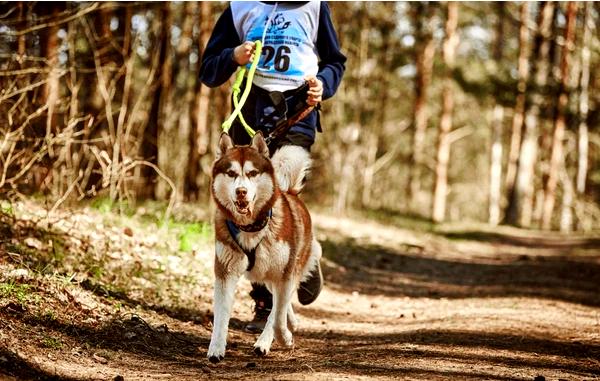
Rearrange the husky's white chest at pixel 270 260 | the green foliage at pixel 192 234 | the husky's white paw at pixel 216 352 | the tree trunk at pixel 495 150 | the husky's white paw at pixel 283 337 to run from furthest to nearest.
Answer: the tree trunk at pixel 495 150
the green foliage at pixel 192 234
the husky's white paw at pixel 283 337
the husky's white chest at pixel 270 260
the husky's white paw at pixel 216 352

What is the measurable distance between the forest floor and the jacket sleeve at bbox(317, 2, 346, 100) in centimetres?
195

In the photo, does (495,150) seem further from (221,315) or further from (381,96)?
(221,315)

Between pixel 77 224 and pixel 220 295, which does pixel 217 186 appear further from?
pixel 77 224

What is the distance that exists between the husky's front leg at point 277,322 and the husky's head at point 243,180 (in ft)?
1.78

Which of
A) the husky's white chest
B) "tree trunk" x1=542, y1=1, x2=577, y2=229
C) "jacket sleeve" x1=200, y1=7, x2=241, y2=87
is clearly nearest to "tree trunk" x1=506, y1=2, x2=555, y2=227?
"tree trunk" x1=542, y1=1, x2=577, y2=229

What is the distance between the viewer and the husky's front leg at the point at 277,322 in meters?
4.41

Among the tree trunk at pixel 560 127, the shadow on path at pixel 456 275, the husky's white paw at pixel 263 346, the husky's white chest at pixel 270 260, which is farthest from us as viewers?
the tree trunk at pixel 560 127

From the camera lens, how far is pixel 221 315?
4219 mm

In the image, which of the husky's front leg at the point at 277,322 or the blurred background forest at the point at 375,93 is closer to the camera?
the husky's front leg at the point at 277,322

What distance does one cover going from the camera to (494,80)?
23.1 meters

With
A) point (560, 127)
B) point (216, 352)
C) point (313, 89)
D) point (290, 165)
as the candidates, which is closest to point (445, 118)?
point (560, 127)

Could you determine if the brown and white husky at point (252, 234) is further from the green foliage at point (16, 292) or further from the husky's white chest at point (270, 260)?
the green foliage at point (16, 292)

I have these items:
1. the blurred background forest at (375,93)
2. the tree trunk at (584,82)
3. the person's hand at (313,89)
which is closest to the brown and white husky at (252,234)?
the person's hand at (313,89)

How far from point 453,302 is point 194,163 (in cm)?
834
